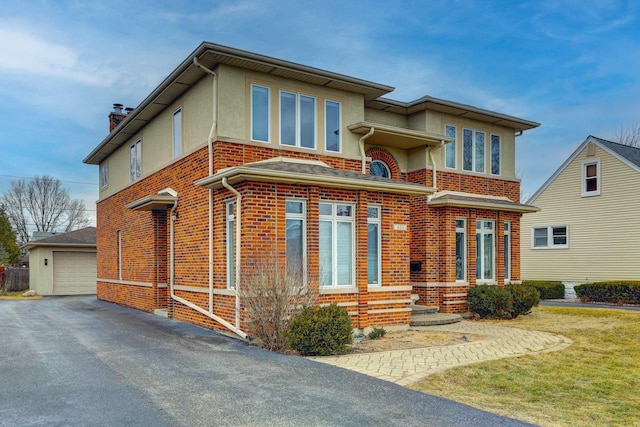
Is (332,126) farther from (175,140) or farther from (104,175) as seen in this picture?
(104,175)

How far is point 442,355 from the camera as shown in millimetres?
8680

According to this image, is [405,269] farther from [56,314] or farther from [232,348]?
[56,314]

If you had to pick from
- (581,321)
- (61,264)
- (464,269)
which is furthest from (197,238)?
(61,264)

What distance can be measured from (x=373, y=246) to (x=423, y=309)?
323 centimetres

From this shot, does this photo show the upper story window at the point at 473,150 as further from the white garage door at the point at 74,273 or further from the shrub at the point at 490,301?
the white garage door at the point at 74,273

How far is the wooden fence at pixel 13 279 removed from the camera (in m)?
26.9

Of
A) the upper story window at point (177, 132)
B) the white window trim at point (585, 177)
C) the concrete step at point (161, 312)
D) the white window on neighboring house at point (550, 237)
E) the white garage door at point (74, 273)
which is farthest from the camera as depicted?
the white garage door at point (74, 273)

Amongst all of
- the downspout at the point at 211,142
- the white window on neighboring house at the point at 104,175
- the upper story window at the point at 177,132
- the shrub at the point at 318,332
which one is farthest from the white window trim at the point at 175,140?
the white window on neighboring house at the point at 104,175

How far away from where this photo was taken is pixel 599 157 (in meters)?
21.7

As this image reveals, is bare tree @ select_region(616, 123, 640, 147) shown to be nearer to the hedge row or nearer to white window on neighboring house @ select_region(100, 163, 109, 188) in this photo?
the hedge row

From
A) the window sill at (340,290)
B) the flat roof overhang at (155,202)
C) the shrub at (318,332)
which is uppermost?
the flat roof overhang at (155,202)

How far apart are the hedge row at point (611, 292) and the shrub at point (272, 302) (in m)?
15.1

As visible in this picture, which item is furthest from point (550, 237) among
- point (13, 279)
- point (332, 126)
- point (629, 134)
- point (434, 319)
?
point (13, 279)

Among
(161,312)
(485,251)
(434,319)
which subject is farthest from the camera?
(485,251)
